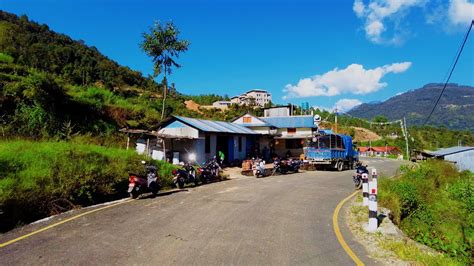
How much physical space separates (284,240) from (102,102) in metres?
21.5

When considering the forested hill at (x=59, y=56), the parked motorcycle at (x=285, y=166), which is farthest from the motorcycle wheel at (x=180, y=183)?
the forested hill at (x=59, y=56)

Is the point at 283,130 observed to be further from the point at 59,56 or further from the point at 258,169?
the point at 59,56

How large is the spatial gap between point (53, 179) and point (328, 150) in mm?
20080

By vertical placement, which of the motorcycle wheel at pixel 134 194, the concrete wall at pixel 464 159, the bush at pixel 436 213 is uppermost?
the concrete wall at pixel 464 159

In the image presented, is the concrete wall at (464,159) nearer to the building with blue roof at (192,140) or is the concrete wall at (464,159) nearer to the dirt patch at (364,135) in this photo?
the building with blue roof at (192,140)

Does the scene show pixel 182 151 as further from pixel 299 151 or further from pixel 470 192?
pixel 299 151

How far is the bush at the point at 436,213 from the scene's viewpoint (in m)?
9.78

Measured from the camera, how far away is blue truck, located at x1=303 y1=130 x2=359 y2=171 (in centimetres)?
2558

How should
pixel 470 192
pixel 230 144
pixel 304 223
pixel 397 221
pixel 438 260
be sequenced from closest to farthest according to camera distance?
pixel 438 260 < pixel 304 223 < pixel 397 221 < pixel 470 192 < pixel 230 144

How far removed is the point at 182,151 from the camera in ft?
78.6

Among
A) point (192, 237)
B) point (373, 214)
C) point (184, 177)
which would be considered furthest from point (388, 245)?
point (184, 177)

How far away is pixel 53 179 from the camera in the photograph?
9227 millimetres

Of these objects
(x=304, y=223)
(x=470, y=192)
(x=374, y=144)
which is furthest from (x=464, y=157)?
(x=374, y=144)

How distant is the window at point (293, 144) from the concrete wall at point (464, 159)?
55.0 feet
